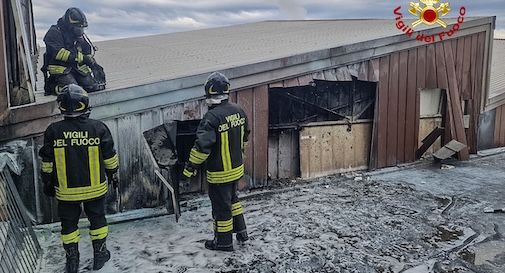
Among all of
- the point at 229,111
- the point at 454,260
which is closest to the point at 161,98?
the point at 229,111

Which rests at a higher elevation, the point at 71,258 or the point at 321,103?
the point at 321,103

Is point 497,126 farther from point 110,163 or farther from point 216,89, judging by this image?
point 110,163

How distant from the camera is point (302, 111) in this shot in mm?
7426

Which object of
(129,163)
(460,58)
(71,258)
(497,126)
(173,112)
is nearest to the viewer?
(71,258)

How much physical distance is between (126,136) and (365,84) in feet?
15.4

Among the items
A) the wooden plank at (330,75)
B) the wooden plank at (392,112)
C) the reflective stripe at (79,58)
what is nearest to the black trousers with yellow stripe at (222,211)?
the reflective stripe at (79,58)

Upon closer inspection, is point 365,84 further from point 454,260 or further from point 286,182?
point 454,260

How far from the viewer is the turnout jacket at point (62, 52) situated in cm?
501

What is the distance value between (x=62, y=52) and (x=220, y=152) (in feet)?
7.64

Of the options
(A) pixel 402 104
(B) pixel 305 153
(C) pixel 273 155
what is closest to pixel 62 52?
(C) pixel 273 155

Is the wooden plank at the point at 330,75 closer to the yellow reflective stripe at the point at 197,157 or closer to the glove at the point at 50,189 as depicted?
the yellow reflective stripe at the point at 197,157

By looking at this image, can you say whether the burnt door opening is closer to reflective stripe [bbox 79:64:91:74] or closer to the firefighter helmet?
the firefighter helmet

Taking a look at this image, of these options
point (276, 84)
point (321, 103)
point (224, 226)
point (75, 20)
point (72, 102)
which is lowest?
point (224, 226)

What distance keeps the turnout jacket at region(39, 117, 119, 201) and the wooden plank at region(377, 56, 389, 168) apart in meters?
5.55
